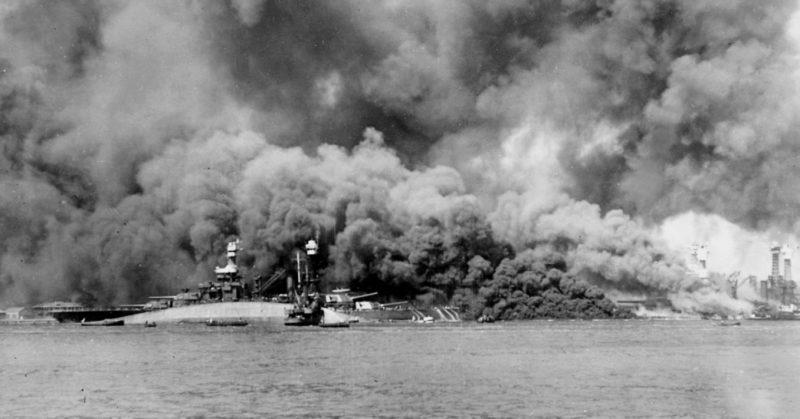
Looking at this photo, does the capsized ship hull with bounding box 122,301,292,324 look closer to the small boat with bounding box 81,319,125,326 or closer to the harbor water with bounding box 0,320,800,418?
the small boat with bounding box 81,319,125,326

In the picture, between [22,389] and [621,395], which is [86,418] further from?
[621,395]

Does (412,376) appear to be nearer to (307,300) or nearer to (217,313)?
(307,300)

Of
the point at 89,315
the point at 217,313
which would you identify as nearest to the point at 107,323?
the point at 89,315

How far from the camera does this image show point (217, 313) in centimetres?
19225

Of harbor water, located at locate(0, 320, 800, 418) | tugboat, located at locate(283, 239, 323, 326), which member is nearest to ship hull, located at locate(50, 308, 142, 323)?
tugboat, located at locate(283, 239, 323, 326)

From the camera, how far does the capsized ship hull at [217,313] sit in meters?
189

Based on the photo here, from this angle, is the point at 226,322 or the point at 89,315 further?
the point at 89,315

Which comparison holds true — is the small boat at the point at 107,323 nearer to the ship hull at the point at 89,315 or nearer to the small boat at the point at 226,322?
the ship hull at the point at 89,315

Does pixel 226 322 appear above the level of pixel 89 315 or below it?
below

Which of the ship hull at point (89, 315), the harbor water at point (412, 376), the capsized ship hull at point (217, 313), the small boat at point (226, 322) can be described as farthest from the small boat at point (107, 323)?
the harbor water at point (412, 376)

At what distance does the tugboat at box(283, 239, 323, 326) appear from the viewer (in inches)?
6716

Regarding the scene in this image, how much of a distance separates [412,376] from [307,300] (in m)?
99.0

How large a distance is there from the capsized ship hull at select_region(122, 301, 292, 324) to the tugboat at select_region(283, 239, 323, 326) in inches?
417

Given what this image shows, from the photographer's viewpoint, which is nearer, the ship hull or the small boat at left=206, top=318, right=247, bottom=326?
the small boat at left=206, top=318, right=247, bottom=326
